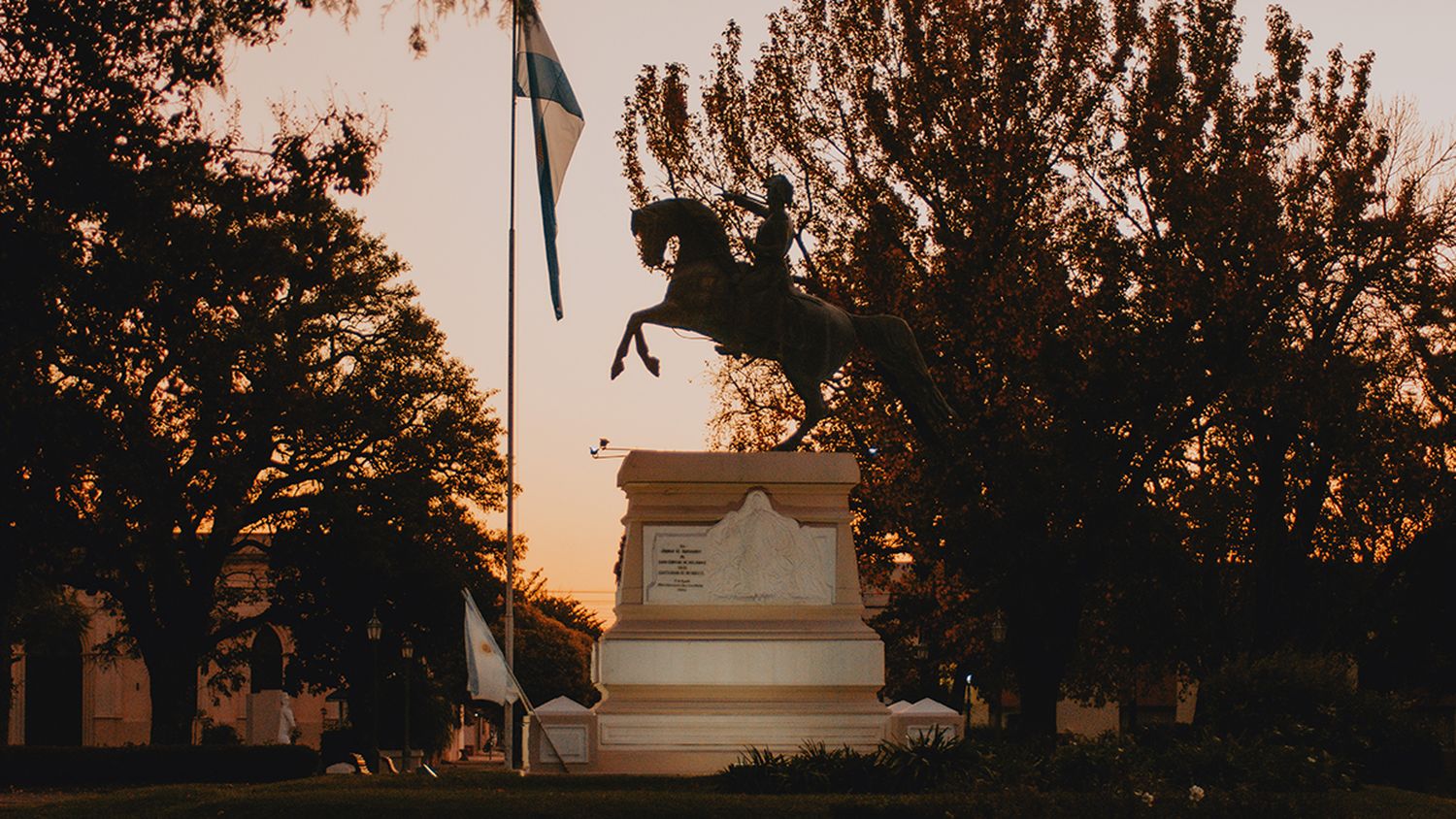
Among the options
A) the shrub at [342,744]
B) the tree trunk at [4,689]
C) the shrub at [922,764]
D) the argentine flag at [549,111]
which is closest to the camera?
the shrub at [922,764]

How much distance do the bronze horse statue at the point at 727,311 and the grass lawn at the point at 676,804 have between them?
210 inches

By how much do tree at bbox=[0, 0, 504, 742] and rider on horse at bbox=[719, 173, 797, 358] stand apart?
4284 mm

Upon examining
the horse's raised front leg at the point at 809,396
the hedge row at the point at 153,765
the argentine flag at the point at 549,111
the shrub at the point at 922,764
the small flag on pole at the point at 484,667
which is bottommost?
the hedge row at the point at 153,765

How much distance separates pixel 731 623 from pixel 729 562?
66cm

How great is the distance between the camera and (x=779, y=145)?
111 feet

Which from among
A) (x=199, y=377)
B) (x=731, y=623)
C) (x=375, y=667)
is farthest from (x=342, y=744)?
(x=731, y=623)

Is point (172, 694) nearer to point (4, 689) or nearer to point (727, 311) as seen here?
point (4, 689)

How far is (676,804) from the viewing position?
14.7 m

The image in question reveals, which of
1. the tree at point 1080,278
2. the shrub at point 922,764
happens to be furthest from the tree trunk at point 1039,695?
the shrub at point 922,764

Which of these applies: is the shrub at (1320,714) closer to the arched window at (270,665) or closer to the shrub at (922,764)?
the shrub at (922,764)

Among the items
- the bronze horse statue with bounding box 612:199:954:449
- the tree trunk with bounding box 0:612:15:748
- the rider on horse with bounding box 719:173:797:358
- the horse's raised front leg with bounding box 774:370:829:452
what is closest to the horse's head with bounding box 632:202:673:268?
the bronze horse statue with bounding box 612:199:954:449

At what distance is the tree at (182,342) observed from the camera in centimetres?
1864

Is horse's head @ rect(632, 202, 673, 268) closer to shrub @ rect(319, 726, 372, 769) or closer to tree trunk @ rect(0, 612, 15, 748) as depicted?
tree trunk @ rect(0, 612, 15, 748)

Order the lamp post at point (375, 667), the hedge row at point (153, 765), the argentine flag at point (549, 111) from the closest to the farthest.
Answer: the argentine flag at point (549, 111) → the hedge row at point (153, 765) → the lamp post at point (375, 667)
